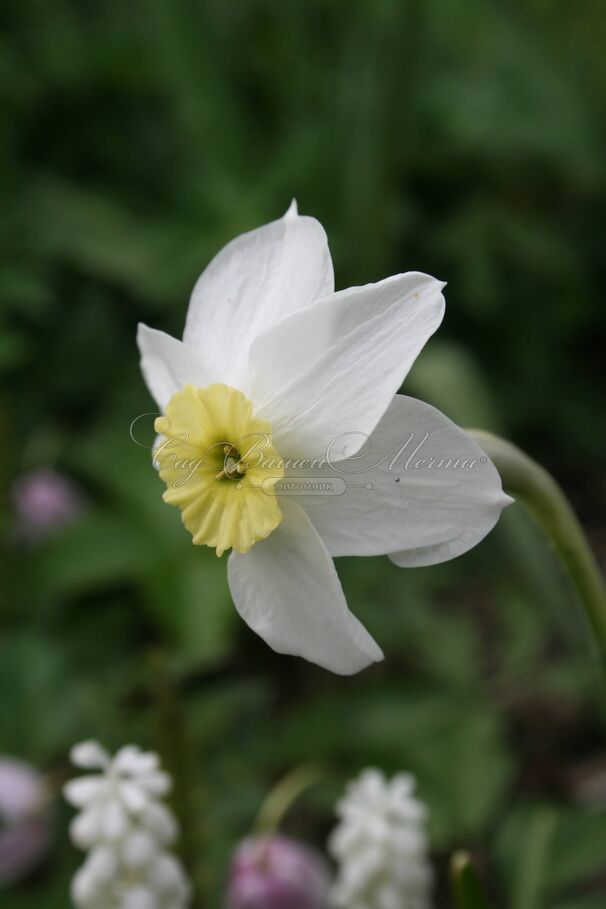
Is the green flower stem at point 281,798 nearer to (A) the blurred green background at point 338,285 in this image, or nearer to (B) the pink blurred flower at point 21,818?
(A) the blurred green background at point 338,285

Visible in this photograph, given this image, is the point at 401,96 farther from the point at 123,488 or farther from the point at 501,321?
the point at 123,488

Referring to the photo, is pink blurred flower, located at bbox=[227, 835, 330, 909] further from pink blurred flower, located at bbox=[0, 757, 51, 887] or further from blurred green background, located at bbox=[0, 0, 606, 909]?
pink blurred flower, located at bbox=[0, 757, 51, 887]

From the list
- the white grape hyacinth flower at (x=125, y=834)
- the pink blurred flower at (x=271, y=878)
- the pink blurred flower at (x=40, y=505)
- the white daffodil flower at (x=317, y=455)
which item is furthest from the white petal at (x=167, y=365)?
the pink blurred flower at (x=40, y=505)

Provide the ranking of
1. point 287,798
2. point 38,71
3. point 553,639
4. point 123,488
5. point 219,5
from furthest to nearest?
point 219,5, point 38,71, point 553,639, point 123,488, point 287,798

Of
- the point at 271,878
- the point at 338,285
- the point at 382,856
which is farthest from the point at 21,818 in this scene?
the point at 338,285

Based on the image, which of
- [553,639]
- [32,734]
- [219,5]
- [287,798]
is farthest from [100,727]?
[219,5]

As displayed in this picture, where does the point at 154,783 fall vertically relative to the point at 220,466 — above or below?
below

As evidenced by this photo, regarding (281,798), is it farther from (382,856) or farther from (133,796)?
(133,796)
